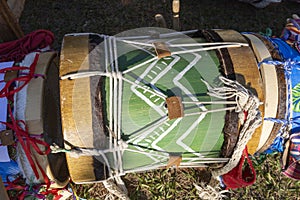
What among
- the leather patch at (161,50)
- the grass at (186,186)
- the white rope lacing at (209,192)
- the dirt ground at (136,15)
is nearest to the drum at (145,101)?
the leather patch at (161,50)

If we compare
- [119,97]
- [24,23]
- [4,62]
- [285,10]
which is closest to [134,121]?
[119,97]

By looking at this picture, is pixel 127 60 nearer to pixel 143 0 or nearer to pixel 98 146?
pixel 98 146

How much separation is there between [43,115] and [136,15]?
117cm

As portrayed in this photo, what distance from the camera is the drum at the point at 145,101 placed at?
1.40 meters

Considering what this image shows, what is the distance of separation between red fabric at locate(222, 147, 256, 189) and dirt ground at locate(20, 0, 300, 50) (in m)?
1.08

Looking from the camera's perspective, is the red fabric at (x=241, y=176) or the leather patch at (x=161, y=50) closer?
the leather patch at (x=161, y=50)

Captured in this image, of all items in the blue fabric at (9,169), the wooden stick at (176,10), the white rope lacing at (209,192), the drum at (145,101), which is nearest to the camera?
the drum at (145,101)

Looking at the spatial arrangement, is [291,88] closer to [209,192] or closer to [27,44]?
[209,192]

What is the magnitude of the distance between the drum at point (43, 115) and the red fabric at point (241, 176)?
26.7 inches

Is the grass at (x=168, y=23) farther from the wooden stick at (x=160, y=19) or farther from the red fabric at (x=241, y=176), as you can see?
the wooden stick at (x=160, y=19)

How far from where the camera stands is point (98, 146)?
1428mm

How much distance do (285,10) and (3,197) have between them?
6.89 feet

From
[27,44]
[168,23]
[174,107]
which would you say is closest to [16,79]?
[27,44]

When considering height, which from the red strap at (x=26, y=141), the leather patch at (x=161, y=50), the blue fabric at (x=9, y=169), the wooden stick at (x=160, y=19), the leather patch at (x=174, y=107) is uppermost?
the wooden stick at (x=160, y=19)
